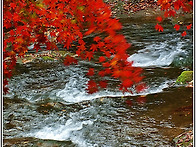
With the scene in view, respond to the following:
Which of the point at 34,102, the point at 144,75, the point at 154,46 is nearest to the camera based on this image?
the point at 34,102

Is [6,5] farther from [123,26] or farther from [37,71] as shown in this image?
[123,26]

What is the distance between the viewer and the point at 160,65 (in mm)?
9031

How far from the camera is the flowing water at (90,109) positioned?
5320 mm

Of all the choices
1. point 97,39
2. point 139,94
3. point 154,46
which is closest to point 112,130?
point 139,94

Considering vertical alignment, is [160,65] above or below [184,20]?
below

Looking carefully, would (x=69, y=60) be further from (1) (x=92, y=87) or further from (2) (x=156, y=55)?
(2) (x=156, y=55)

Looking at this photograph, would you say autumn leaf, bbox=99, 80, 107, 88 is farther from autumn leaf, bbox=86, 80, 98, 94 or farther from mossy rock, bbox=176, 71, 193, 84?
mossy rock, bbox=176, 71, 193, 84

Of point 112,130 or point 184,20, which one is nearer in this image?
point 112,130

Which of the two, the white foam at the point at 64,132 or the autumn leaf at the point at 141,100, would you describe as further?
the autumn leaf at the point at 141,100

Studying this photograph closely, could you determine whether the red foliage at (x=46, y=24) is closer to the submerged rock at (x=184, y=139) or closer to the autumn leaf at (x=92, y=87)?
the autumn leaf at (x=92, y=87)

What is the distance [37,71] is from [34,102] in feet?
7.14

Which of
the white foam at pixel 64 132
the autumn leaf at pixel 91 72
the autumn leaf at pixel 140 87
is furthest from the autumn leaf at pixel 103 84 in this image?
the white foam at pixel 64 132

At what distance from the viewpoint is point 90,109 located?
6395 mm

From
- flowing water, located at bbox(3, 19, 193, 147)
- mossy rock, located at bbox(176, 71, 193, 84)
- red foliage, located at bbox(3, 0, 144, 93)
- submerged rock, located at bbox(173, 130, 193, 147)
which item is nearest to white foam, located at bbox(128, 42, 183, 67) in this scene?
flowing water, located at bbox(3, 19, 193, 147)
